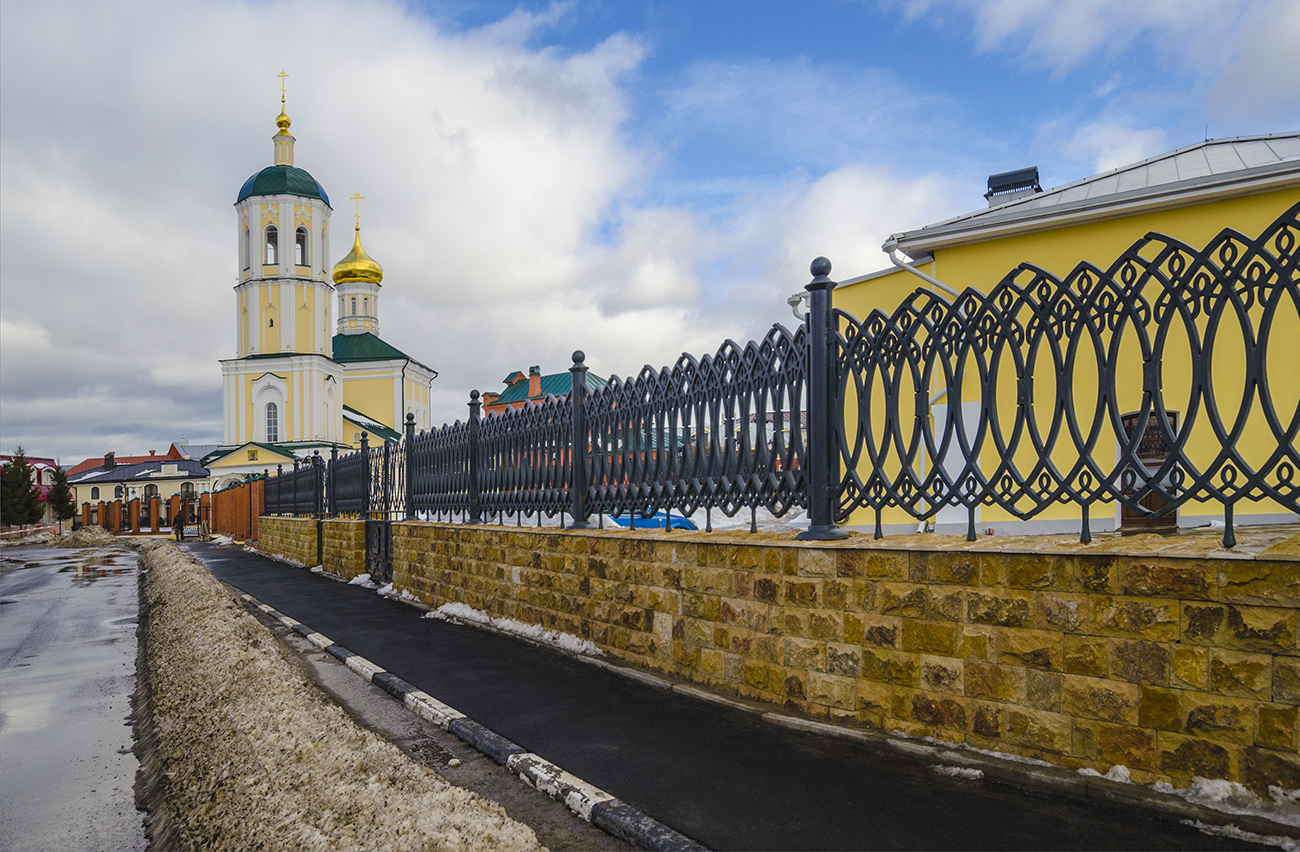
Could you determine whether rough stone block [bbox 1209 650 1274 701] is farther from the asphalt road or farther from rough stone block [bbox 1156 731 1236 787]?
the asphalt road

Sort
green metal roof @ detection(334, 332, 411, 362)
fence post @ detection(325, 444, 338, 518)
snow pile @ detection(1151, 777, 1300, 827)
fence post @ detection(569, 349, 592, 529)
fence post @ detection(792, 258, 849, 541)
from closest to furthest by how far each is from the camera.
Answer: snow pile @ detection(1151, 777, 1300, 827) → fence post @ detection(792, 258, 849, 541) → fence post @ detection(569, 349, 592, 529) → fence post @ detection(325, 444, 338, 518) → green metal roof @ detection(334, 332, 411, 362)

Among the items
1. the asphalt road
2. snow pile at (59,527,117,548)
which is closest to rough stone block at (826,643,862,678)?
the asphalt road

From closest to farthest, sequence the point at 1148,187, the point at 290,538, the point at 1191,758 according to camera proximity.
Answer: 1. the point at 1191,758
2. the point at 1148,187
3. the point at 290,538

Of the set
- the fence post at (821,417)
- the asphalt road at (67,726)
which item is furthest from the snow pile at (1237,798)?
the asphalt road at (67,726)

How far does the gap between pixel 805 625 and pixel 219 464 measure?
50.9 meters

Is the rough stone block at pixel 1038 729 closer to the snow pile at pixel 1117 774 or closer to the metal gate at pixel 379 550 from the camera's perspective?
the snow pile at pixel 1117 774

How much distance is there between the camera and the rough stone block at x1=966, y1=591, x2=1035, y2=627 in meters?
3.66

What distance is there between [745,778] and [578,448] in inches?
155

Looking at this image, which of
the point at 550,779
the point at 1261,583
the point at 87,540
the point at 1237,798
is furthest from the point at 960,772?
the point at 87,540

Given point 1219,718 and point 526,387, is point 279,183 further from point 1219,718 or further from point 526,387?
point 1219,718

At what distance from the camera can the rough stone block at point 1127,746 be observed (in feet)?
10.9

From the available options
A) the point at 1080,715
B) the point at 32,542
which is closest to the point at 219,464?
the point at 32,542

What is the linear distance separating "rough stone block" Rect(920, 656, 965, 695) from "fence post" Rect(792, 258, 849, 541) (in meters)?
0.99

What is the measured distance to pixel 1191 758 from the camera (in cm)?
321
